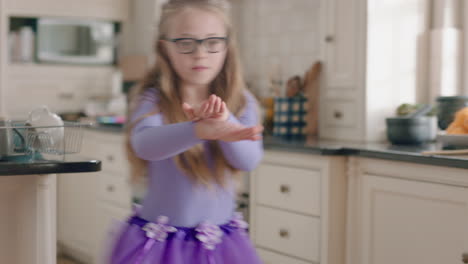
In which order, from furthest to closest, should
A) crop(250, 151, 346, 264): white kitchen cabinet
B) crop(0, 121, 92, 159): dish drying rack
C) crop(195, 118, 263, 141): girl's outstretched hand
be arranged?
1. crop(250, 151, 346, 264): white kitchen cabinet
2. crop(0, 121, 92, 159): dish drying rack
3. crop(195, 118, 263, 141): girl's outstretched hand

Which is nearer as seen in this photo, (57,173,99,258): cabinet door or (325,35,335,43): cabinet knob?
(325,35,335,43): cabinet knob

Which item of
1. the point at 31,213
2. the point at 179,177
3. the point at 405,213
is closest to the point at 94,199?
the point at 31,213

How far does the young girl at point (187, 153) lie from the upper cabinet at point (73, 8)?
2948 millimetres

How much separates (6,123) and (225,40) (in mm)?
722

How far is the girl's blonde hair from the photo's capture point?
119 cm

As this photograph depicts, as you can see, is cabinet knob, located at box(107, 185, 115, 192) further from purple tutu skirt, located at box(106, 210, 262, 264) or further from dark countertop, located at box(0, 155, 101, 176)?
purple tutu skirt, located at box(106, 210, 262, 264)

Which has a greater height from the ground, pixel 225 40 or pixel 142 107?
pixel 225 40

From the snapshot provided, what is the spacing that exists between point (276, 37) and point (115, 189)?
3.87 feet

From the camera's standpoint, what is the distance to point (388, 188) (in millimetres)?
2049

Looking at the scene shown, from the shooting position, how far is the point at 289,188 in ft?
7.76

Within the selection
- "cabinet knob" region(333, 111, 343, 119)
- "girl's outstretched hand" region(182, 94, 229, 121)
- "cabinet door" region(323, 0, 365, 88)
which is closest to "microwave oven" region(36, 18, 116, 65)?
"cabinet door" region(323, 0, 365, 88)

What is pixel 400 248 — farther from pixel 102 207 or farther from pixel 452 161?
pixel 102 207

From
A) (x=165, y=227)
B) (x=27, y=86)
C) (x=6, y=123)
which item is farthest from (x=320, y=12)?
(x=27, y=86)

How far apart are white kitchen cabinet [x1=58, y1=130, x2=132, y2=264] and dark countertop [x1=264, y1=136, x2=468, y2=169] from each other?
1129mm
